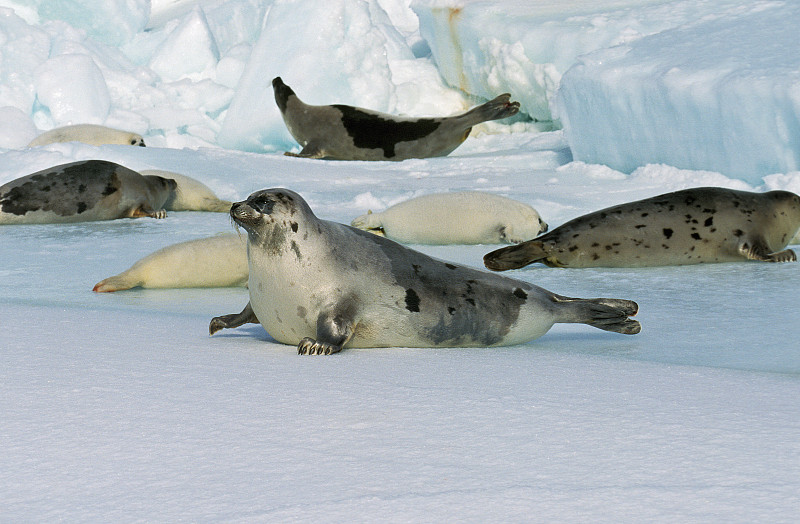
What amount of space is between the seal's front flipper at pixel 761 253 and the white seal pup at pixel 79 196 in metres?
3.46

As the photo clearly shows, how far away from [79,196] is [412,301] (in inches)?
161

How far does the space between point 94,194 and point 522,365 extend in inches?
177

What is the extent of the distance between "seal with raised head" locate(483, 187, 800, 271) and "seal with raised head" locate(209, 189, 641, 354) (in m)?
1.62

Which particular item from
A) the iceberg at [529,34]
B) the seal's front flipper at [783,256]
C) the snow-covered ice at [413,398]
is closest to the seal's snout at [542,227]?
the snow-covered ice at [413,398]

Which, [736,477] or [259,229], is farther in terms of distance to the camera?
[259,229]

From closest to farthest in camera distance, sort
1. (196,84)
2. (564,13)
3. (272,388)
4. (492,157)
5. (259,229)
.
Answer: (272,388) < (259,229) < (492,157) < (564,13) < (196,84)

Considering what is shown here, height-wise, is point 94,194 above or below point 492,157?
below

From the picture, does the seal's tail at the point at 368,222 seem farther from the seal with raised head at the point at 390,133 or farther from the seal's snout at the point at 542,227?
the seal with raised head at the point at 390,133

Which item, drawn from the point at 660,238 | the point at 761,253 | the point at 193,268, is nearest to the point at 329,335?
the point at 193,268

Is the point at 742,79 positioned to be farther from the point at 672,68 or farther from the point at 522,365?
the point at 522,365

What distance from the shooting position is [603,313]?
9.32ft

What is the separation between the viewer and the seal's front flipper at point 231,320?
2.71 metres

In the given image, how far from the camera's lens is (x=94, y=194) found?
6141 millimetres

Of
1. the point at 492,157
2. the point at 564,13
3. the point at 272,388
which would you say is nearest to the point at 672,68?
the point at 492,157
